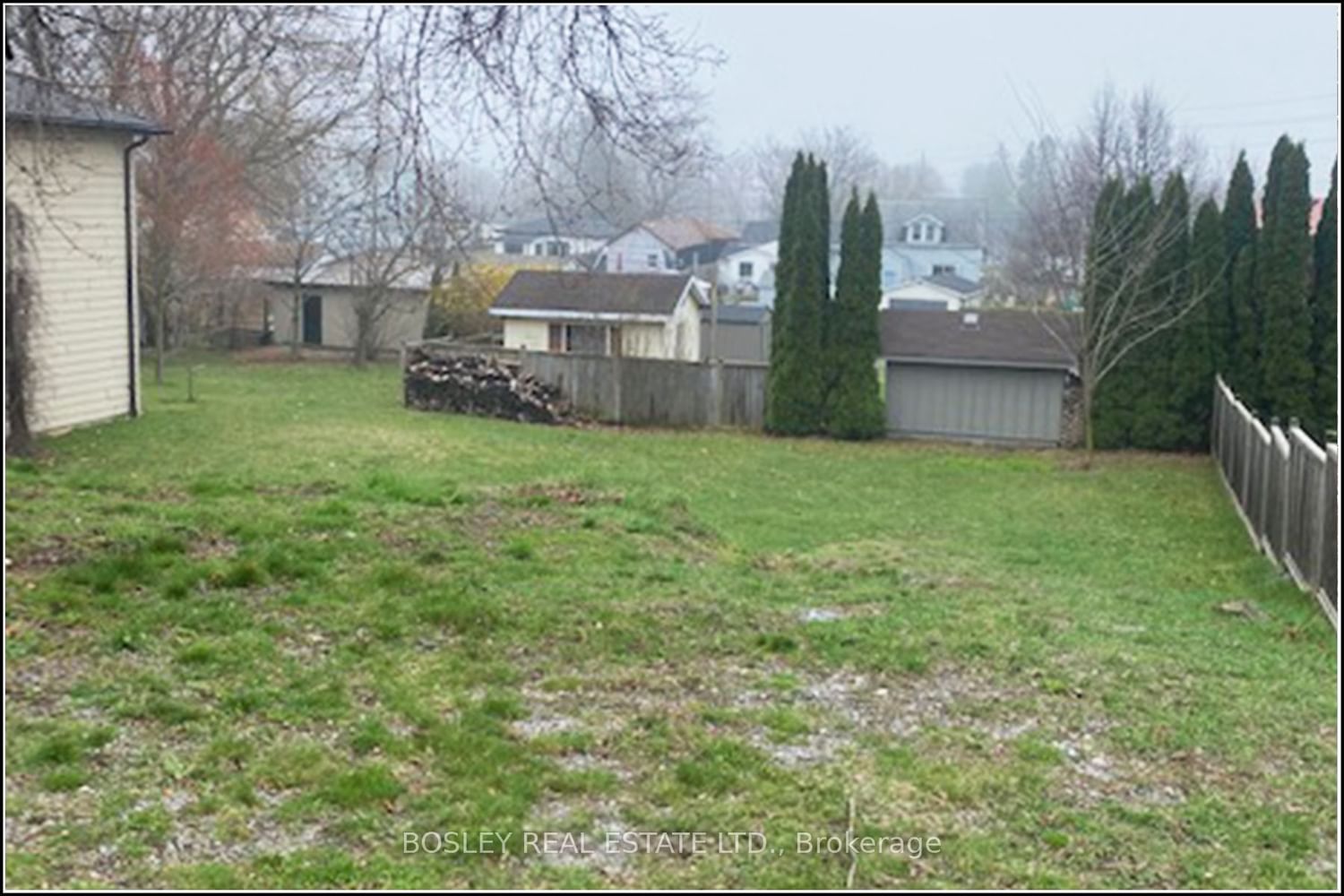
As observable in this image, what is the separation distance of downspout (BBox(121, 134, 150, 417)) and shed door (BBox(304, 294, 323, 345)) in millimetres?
17554

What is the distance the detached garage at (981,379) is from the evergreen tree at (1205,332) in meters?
1.77

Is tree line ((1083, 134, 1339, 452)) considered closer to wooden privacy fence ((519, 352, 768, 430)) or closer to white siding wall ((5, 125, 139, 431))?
wooden privacy fence ((519, 352, 768, 430))

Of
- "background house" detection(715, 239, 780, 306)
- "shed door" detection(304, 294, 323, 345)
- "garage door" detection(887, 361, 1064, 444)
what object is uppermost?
"background house" detection(715, 239, 780, 306)

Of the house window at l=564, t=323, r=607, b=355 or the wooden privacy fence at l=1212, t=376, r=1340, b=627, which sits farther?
the house window at l=564, t=323, r=607, b=355

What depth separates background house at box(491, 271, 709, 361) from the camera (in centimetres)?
2738

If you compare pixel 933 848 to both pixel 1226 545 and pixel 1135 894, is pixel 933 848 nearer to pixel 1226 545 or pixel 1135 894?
pixel 1135 894

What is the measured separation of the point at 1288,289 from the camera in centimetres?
1964

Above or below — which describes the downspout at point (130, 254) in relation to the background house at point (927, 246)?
below

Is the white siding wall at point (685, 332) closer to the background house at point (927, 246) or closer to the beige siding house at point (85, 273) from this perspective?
the beige siding house at point (85, 273)

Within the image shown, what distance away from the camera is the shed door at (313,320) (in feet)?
116

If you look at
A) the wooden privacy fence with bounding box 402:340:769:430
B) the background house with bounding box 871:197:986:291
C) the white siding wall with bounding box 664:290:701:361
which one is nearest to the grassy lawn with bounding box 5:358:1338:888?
the wooden privacy fence with bounding box 402:340:769:430

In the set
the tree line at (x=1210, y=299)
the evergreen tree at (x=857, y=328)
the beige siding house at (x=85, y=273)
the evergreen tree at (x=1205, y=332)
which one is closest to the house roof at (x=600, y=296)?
the evergreen tree at (x=857, y=328)

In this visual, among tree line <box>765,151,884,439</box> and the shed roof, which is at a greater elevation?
the shed roof

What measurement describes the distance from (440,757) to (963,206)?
63.7m
